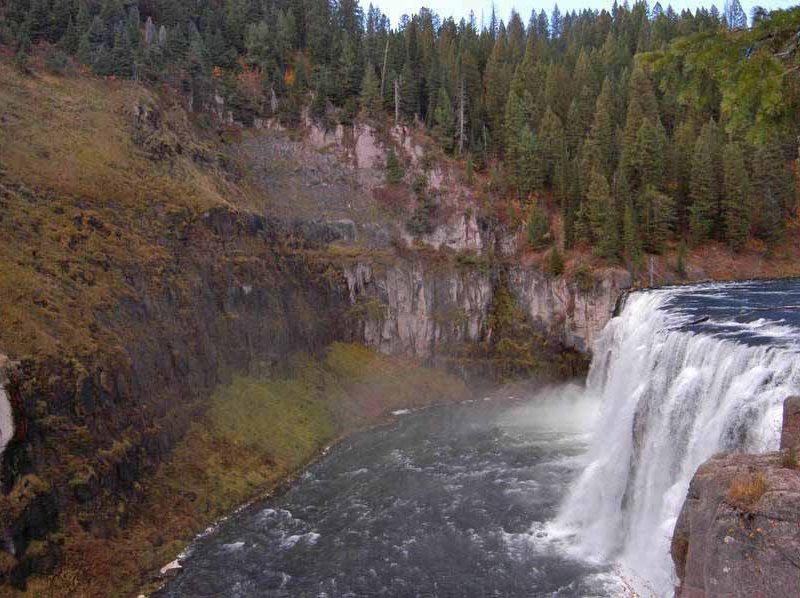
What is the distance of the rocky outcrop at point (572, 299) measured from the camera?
157 feet

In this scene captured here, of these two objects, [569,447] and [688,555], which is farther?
[569,447]

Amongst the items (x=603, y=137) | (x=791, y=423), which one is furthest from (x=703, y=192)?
(x=791, y=423)

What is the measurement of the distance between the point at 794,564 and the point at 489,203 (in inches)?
2014

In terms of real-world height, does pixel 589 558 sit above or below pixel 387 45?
below

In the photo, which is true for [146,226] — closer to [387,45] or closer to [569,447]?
[569,447]

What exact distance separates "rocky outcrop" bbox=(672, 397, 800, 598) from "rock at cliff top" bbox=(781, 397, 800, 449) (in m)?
1.16

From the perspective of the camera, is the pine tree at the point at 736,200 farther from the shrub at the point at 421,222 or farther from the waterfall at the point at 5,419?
the waterfall at the point at 5,419

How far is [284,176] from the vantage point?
2245 inches

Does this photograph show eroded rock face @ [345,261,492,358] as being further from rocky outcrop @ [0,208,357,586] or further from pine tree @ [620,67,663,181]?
pine tree @ [620,67,663,181]

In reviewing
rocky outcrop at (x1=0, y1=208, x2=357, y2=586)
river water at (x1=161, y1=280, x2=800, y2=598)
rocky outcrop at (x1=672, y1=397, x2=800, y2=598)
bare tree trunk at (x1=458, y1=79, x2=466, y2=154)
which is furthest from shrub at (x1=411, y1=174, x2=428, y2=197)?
rocky outcrop at (x1=672, y1=397, x2=800, y2=598)

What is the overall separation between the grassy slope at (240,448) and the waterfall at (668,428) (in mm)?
15701

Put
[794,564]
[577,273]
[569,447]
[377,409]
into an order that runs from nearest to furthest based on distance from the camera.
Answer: [794,564], [569,447], [377,409], [577,273]

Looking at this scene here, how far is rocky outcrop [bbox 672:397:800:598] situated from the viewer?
9453 mm

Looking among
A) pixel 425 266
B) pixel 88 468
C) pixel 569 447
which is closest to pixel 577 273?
pixel 425 266
